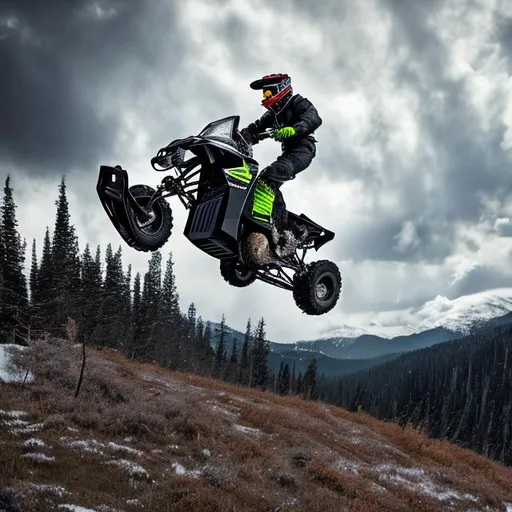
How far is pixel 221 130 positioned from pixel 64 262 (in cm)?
4318

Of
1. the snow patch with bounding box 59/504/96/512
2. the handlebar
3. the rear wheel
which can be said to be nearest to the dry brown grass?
the snow patch with bounding box 59/504/96/512

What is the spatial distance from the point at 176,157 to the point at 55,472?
10206mm

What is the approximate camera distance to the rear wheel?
235 inches

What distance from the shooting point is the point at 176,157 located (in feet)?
15.2

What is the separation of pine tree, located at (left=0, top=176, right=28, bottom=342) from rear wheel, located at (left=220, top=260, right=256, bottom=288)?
38956 mm

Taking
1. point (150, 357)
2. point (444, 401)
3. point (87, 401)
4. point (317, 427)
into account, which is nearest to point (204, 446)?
point (87, 401)

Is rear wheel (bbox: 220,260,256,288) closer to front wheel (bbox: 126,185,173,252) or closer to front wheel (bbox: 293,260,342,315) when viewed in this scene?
front wheel (bbox: 293,260,342,315)

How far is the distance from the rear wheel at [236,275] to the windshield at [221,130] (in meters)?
1.64

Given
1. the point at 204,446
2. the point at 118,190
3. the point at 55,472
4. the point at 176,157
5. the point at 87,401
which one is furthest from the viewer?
the point at 87,401

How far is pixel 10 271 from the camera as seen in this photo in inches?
1655

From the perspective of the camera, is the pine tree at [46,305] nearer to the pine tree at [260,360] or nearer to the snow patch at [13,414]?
the snow patch at [13,414]

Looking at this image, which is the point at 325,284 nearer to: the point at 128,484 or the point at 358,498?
the point at 128,484

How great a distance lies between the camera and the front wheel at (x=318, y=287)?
6125 millimetres

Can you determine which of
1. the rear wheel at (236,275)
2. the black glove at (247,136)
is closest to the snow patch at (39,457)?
A: the rear wheel at (236,275)
